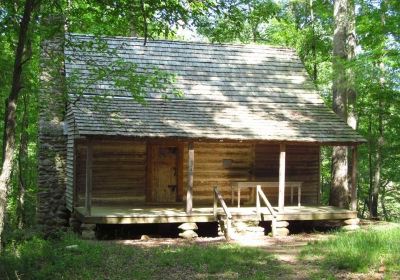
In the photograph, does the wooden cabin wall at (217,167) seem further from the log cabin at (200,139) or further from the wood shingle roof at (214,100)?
Answer: the wood shingle roof at (214,100)

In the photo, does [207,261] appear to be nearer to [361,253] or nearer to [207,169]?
[361,253]

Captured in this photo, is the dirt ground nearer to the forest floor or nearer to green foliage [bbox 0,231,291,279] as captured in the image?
the forest floor

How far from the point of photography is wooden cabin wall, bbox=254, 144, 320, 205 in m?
18.4

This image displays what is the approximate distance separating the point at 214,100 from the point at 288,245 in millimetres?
6526

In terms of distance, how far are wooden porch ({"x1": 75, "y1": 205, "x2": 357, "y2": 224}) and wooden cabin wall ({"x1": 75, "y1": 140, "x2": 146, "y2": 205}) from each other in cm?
66

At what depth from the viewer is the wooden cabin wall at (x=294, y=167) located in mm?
18359

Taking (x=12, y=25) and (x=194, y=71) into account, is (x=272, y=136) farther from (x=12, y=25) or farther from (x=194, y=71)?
(x=12, y=25)

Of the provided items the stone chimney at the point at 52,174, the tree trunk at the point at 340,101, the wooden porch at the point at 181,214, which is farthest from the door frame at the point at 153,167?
the tree trunk at the point at 340,101

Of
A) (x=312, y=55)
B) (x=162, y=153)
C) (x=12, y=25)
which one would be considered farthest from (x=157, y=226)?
(x=312, y=55)

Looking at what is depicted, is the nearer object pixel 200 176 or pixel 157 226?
pixel 157 226

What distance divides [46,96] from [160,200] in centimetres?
557

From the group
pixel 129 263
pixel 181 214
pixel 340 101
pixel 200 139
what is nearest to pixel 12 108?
pixel 129 263

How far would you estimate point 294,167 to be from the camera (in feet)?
61.3

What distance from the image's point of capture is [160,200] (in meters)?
17.6
